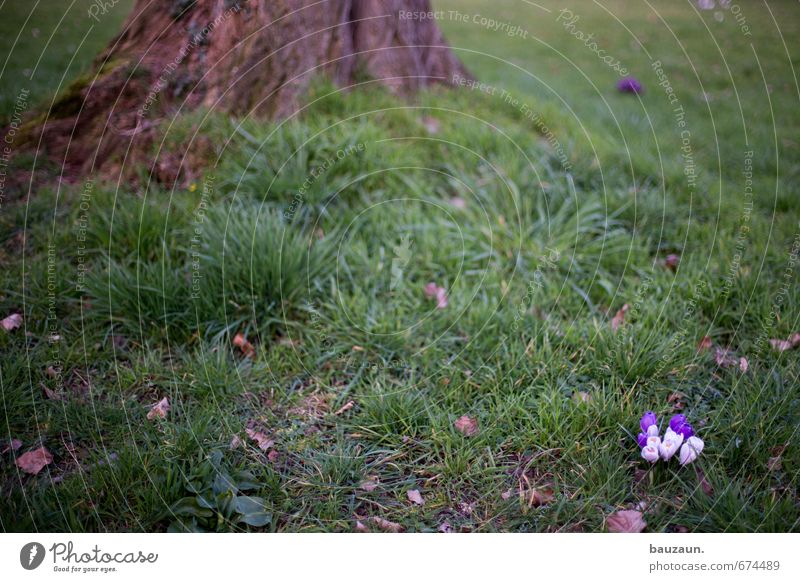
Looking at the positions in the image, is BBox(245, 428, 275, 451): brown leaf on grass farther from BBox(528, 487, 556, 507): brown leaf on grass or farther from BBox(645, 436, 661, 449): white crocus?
BBox(645, 436, 661, 449): white crocus

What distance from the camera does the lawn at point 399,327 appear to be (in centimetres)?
211

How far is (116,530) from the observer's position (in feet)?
6.71

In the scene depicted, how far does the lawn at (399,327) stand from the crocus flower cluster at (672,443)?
82 millimetres

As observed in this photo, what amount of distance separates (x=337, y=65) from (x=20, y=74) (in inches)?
99.3

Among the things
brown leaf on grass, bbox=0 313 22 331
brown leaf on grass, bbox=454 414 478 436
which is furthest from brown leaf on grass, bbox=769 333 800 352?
brown leaf on grass, bbox=0 313 22 331

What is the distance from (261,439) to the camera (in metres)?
2.31

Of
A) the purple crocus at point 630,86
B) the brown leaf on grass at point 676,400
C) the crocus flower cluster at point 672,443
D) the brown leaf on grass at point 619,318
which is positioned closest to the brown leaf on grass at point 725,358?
the brown leaf on grass at point 676,400

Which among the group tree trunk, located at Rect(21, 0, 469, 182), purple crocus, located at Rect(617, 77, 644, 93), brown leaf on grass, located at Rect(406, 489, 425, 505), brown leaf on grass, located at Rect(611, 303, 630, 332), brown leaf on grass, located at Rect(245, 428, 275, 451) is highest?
tree trunk, located at Rect(21, 0, 469, 182)

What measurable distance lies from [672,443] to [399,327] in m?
1.27

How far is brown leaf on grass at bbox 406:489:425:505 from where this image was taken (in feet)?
7.02

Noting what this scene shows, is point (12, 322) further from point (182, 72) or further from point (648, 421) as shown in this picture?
point (648, 421)

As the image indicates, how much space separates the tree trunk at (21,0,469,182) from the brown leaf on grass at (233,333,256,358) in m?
1.30

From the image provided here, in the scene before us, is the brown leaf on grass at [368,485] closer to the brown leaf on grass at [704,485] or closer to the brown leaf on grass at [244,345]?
the brown leaf on grass at [244,345]

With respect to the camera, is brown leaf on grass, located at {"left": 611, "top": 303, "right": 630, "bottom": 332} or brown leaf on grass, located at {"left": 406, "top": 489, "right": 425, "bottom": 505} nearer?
brown leaf on grass, located at {"left": 406, "top": 489, "right": 425, "bottom": 505}
